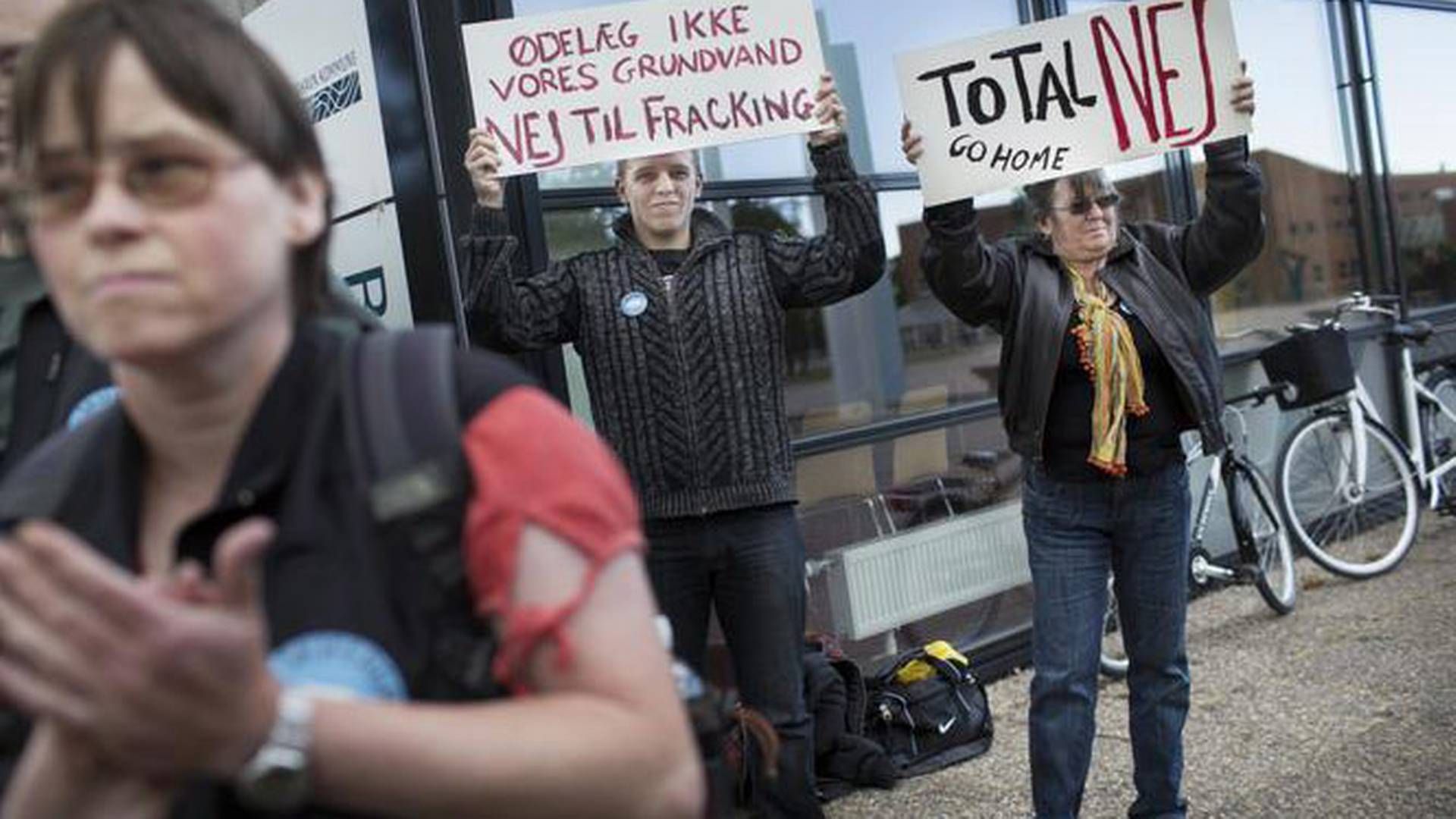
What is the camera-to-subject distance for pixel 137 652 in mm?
849

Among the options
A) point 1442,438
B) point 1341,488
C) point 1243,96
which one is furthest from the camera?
point 1442,438

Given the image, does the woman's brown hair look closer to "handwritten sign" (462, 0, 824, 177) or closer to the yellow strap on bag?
"handwritten sign" (462, 0, 824, 177)

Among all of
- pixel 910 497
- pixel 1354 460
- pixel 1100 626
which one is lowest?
pixel 1354 460

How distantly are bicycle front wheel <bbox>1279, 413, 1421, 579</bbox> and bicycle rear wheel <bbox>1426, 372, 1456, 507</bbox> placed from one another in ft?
2.05

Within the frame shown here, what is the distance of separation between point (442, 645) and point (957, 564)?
4.40 metres

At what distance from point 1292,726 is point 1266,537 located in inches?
64.9

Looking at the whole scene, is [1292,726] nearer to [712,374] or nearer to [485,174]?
[712,374]

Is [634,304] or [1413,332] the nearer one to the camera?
[634,304]

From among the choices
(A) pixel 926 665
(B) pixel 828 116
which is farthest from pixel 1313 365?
(B) pixel 828 116

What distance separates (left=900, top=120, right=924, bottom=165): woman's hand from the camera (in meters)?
3.62

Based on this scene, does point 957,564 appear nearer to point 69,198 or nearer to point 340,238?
point 340,238

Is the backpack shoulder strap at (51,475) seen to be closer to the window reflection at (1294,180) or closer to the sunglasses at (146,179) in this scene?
the sunglasses at (146,179)

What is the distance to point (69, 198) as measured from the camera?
103cm

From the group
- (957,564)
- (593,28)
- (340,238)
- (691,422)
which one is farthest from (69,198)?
(957,564)
